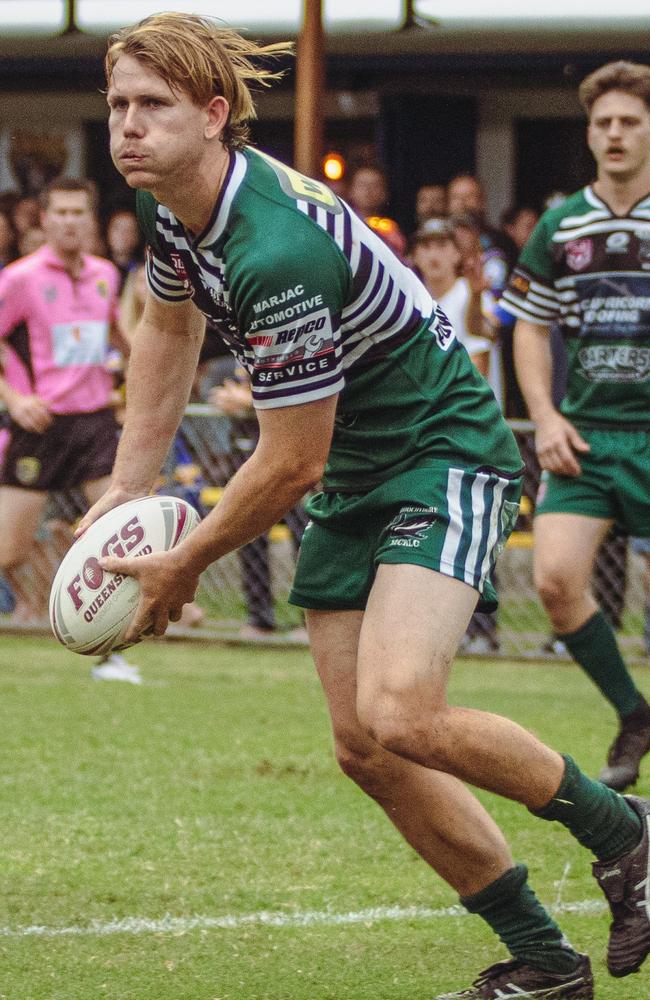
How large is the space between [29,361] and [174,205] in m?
5.94

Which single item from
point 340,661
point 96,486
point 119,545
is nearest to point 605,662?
point 340,661

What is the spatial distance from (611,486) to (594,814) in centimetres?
257

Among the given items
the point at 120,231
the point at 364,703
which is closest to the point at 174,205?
the point at 364,703

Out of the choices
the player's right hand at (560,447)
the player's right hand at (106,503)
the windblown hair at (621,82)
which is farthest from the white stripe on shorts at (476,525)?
the windblown hair at (621,82)

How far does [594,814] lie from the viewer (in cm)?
422

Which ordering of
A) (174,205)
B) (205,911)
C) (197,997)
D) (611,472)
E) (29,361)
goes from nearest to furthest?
(174,205) → (197,997) → (205,911) → (611,472) → (29,361)

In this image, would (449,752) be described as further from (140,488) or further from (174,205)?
(174,205)

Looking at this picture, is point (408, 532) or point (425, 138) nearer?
point (408, 532)

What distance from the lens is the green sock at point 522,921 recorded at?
4.22 meters

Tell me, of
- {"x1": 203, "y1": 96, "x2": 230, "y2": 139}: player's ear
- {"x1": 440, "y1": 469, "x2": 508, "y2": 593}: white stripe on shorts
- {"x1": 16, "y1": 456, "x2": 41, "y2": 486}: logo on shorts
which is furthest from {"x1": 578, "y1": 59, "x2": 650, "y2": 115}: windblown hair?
{"x1": 16, "y1": 456, "x2": 41, "y2": 486}: logo on shorts

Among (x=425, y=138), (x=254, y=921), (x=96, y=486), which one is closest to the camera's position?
(x=254, y=921)

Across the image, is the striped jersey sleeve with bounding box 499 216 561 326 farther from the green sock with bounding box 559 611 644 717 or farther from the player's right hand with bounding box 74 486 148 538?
the player's right hand with bounding box 74 486 148 538

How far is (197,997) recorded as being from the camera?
421 cm

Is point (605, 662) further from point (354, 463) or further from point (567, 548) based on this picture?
point (354, 463)
